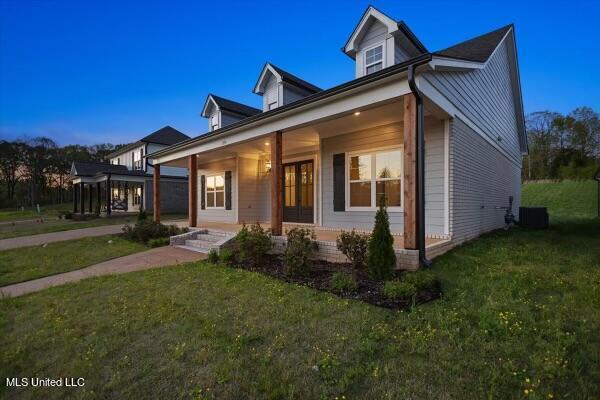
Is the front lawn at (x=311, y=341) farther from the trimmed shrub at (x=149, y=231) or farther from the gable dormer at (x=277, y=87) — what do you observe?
the gable dormer at (x=277, y=87)

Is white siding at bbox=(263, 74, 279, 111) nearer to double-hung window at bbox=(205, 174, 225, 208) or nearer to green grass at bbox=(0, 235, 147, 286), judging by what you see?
double-hung window at bbox=(205, 174, 225, 208)

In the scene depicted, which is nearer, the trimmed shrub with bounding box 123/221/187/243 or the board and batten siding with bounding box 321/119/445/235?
the board and batten siding with bounding box 321/119/445/235

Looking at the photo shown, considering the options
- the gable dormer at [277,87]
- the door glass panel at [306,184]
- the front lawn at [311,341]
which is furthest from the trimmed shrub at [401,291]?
the gable dormer at [277,87]

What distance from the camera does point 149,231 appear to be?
9.83 metres

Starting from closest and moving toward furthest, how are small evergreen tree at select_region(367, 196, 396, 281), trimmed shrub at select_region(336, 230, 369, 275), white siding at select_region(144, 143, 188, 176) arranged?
small evergreen tree at select_region(367, 196, 396, 281) < trimmed shrub at select_region(336, 230, 369, 275) < white siding at select_region(144, 143, 188, 176)

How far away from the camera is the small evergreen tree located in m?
4.28

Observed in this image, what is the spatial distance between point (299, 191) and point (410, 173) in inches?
234

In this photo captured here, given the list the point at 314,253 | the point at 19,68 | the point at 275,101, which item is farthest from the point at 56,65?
the point at 314,253

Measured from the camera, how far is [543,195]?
23266mm

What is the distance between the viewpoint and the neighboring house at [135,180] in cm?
2034

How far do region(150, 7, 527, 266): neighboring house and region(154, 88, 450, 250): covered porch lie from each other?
0.10 feet

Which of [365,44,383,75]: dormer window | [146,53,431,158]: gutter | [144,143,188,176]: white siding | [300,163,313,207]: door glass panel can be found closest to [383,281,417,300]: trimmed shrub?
[146,53,431,158]: gutter
